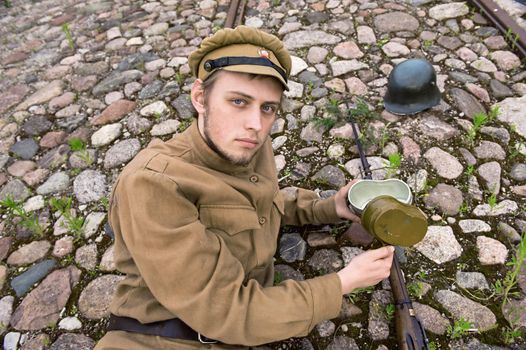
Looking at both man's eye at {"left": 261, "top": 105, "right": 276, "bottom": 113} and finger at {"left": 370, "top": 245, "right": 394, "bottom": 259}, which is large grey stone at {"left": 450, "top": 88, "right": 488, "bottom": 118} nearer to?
finger at {"left": 370, "top": 245, "right": 394, "bottom": 259}

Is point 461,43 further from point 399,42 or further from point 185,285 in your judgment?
point 185,285

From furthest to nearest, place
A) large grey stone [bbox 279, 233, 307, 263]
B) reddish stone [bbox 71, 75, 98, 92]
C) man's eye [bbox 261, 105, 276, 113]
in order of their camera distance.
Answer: reddish stone [bbox 71, 75, 98, 92]
large grey stone [bbox 279, 233, 307, 263]
man's eye [bbox 261, 105, 276, 113]

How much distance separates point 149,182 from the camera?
181 centimetres

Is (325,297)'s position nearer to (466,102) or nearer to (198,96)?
(198,96)

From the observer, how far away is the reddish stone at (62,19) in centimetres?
656

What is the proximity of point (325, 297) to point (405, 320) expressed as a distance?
0.69 m

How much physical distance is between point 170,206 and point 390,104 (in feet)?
9.89

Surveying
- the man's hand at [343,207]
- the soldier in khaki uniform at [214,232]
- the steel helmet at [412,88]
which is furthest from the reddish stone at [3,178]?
the steel helmet at [412,88]

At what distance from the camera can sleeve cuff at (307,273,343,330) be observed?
2086 millimetres

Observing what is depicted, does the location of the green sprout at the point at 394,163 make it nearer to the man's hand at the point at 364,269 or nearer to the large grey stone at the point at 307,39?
the man's hand at the point at 364,269

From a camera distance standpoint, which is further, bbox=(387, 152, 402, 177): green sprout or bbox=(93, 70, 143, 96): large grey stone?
bbox=(93, 70, 143, 96): large grey stone

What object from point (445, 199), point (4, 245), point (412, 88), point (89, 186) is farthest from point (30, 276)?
point (412, 88)

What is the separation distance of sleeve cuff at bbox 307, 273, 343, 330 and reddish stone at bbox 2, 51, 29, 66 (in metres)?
5.69

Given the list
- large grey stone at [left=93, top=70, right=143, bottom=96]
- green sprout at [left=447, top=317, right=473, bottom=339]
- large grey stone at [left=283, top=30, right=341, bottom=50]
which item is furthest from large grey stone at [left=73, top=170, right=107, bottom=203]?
green sprout at [left=447, top=317, right=473, bottom=339]
